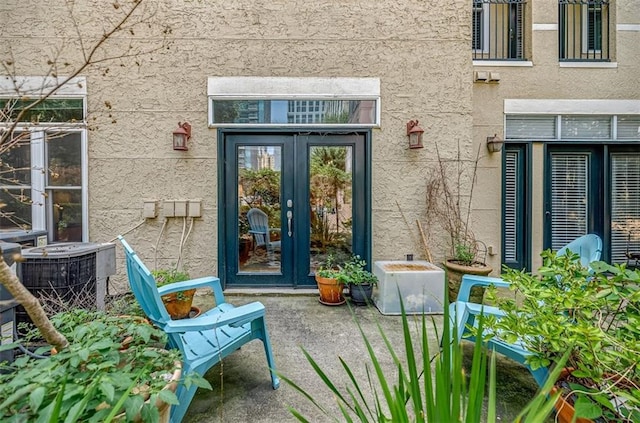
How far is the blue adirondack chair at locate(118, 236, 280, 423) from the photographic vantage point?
5.75 feet

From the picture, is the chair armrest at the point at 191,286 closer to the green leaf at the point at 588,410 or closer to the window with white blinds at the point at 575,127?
the green leaf at the point at 588,410

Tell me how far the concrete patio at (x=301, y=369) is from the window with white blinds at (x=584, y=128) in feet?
12.9

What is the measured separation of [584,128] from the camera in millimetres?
4727

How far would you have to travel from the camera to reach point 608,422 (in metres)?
1.21

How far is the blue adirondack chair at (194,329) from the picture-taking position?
175cm

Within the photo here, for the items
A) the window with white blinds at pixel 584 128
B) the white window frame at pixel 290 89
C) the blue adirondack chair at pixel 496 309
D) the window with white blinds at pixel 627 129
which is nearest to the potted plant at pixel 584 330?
the blue adirondack chair at pixel 496 309

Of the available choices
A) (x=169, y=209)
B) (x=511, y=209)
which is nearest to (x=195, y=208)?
(x=169, y=209)

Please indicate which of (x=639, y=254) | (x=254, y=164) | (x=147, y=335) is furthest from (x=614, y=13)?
(x=147, y=335)

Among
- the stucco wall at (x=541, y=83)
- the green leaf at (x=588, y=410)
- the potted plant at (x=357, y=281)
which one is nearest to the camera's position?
the green leaf at (x=588, y=410)

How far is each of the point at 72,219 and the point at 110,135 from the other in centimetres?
127

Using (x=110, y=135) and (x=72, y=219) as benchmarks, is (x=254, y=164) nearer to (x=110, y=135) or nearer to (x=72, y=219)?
(x=110, y=135)

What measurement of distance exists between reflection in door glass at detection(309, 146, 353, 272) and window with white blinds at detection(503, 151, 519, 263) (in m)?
2.72

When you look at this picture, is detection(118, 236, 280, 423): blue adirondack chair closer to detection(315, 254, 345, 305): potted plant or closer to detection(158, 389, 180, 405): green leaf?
detection(158, 389, 180, 405): green leaf

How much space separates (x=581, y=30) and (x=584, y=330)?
6167 mm
